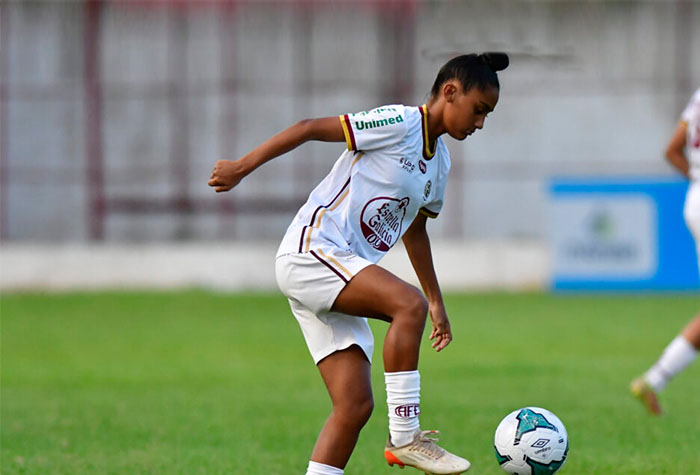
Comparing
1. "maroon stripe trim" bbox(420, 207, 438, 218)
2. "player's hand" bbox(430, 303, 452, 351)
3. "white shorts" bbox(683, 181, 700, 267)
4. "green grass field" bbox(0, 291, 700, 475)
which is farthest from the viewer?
"white shorts" bbox(683, 181, 700, 267)

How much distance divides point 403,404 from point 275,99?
74.9ft

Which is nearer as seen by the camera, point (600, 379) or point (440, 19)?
point (600, 379)

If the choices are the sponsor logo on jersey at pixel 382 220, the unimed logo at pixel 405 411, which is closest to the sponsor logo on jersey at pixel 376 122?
the sponsor logo on jersey at pixel 382 220

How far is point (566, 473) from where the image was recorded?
5805 mm

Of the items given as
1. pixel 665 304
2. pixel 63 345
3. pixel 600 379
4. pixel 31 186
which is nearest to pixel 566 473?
pixel 600 379

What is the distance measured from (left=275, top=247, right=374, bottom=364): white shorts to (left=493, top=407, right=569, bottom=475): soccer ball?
2.87 feet

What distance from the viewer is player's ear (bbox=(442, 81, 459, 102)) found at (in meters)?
4.82

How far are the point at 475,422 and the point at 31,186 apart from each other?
20938mm

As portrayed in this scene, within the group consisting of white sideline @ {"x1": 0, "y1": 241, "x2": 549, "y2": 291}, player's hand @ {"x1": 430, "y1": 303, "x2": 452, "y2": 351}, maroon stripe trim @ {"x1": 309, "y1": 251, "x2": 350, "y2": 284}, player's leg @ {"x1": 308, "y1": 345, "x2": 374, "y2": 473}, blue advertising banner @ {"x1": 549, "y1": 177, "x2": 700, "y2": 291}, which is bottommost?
white sideline @ {"x1": 0, "y1": 241, "x2": 549, "y2": 291}

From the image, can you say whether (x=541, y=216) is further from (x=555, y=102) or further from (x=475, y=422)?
(x=475, y=422)

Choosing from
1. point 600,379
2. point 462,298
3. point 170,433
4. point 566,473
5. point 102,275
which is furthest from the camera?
point 102,275

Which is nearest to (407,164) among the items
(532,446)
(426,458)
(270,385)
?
(426,458)

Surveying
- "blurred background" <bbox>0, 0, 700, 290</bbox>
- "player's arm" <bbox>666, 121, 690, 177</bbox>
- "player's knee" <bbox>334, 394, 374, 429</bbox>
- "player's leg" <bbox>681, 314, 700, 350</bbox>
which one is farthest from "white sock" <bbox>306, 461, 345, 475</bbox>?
"blurred background" <bbox>0, 0, 700, 290</bbox>

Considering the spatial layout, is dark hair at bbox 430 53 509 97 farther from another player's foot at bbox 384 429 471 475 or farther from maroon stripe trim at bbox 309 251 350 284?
another player's foot at bbox 384 429 471 475
